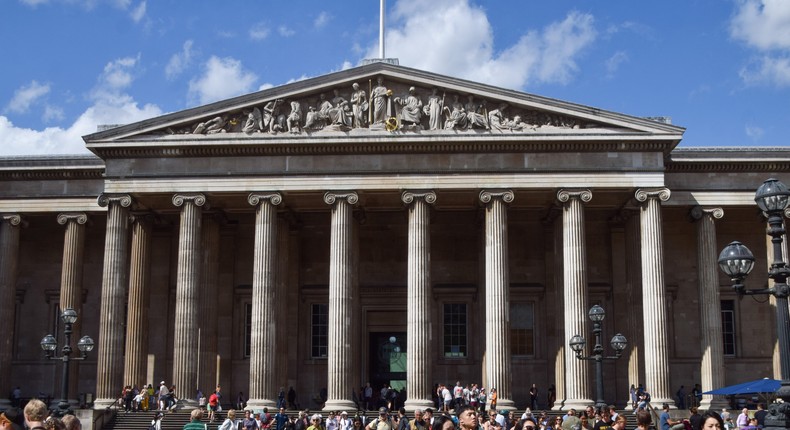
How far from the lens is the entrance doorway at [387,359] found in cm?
5031

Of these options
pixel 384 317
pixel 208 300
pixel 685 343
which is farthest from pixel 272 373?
pixel 685 343

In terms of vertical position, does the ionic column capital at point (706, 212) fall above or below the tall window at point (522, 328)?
above

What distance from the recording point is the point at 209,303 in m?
46.8

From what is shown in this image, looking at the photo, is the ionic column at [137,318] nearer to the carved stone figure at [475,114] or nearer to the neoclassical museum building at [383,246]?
the neoclassical museum building at [383,246]

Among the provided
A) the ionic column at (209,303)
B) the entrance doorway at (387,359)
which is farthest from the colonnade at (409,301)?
the entrance doorway at (387,359)

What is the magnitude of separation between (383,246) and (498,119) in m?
10.8

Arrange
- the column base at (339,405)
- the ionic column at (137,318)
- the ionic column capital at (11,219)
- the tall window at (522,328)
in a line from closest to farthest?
the column base at (339,405) < the ionic column at (137,318) < the ionic column capital at (11,219) < the tall window at (522,328)

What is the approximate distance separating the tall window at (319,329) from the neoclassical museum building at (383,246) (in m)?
0.11

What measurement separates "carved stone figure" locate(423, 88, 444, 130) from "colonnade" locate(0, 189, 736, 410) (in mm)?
3140

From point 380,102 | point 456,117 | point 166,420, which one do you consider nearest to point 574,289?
point 456,117

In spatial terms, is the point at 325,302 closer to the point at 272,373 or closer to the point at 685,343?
the point at 272,373

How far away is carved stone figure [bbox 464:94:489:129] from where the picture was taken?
143ft

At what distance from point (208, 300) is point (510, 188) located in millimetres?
14764

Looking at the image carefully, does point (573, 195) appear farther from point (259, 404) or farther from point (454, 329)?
point (259, 404)
